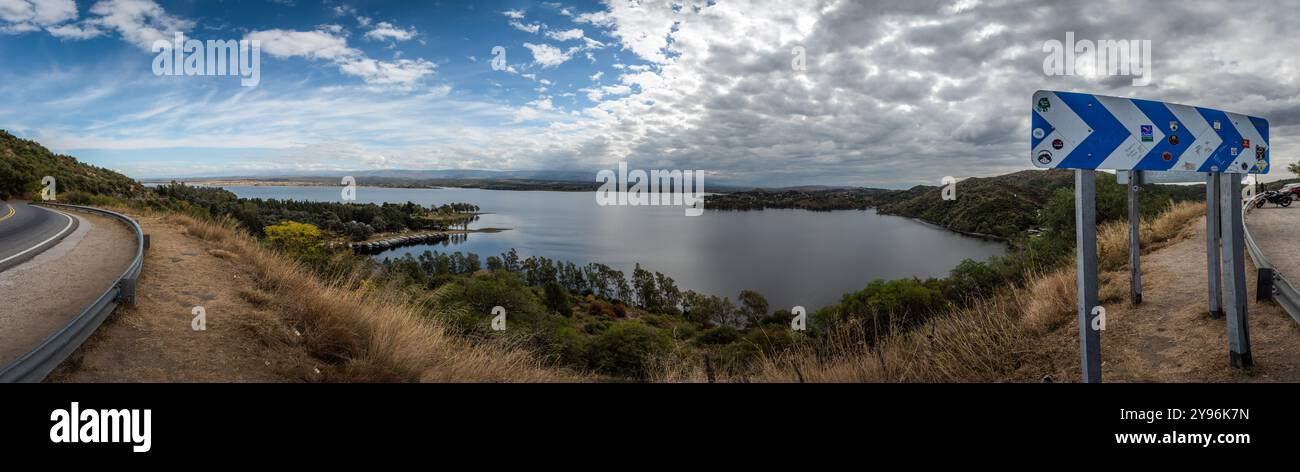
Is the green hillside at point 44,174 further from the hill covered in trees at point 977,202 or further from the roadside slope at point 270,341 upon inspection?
the hill covered in trees at point 977,202

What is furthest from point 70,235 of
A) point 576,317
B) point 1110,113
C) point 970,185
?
point 970,185

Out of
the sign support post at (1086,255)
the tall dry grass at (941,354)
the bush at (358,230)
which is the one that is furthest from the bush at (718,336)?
the bush at (358,230)

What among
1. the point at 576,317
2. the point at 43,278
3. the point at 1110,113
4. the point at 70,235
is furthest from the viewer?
the point at 576,317

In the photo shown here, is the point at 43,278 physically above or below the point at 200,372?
above

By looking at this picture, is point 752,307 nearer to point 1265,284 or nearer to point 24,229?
point 24,229

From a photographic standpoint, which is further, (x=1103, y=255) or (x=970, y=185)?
(x=970, y=185)
